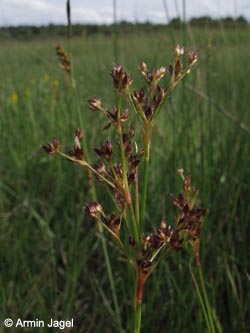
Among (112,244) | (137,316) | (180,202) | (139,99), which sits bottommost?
(112,244)

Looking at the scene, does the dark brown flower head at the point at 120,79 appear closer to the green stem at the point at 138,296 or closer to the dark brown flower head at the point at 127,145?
the dark brown flower head at the point at 127,145

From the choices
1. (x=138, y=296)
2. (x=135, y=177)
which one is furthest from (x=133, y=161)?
(x=138, y=296)

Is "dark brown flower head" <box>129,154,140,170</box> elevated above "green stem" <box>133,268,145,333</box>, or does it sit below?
above

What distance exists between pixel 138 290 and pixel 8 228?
111 cm

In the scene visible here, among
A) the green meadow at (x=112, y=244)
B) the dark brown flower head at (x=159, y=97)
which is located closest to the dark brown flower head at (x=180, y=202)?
the dark brown flower head at (x=159, y=97)

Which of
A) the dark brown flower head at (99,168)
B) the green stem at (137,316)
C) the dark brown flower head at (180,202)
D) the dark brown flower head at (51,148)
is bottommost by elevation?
the green stem at (137,316)

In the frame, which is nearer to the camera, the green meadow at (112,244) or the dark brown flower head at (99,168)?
the dark brown flower head at (99,168)

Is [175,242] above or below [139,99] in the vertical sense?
below

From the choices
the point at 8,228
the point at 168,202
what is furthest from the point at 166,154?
the point at 8,228

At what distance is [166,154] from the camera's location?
1875 millimetres

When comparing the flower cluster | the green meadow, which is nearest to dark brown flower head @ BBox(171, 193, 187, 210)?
the flower cluster

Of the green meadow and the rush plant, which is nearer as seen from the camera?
the rush plant

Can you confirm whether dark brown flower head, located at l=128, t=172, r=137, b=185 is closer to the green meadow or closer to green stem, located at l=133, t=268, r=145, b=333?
green stem, located at l=133, t=268, r=145, b=333

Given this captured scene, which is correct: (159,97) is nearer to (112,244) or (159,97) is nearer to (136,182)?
(136,182)
